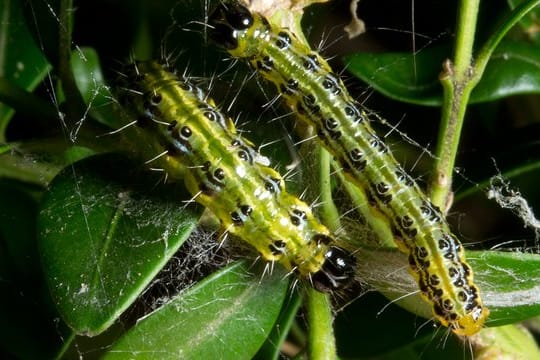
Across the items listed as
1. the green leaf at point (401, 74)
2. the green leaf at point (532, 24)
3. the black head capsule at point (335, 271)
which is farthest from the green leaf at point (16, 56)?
the green leaf at point (532, 24)

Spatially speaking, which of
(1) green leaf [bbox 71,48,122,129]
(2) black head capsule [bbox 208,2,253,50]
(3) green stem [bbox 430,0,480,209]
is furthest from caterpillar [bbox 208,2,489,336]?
(1) green leaf [bbox 71,48,122,129]

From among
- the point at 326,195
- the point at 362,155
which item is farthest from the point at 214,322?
the point at 362,155

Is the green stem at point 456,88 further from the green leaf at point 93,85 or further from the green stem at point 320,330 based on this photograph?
the green leaf at point 93,85

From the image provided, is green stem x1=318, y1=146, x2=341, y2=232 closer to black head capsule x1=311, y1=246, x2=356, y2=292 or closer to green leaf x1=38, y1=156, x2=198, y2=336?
black head capsule x1=311, y1=246, x2=356, y2=292

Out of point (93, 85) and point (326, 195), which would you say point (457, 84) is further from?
point (93, 85)

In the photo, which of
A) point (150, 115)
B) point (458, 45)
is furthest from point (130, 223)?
point (458, 45)
